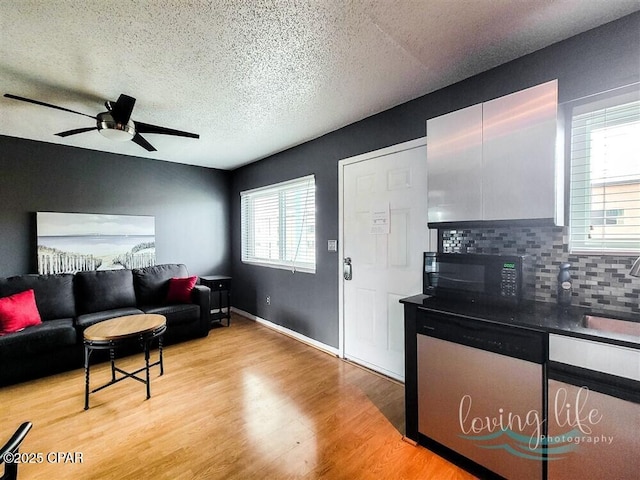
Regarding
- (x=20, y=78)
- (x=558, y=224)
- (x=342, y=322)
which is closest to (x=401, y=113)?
(x=558, y=224)

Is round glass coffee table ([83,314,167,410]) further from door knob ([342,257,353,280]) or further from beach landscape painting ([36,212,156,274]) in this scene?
door knob ([342,257,353,280])

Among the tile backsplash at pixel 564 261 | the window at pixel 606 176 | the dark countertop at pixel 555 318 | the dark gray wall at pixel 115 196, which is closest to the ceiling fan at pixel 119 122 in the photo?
the dark gray wall at pixel 115 196

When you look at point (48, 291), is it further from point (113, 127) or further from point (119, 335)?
point (113, 127)

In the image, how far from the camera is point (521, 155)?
156 centimetres

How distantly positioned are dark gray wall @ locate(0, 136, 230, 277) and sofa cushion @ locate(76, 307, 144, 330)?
1.07 m

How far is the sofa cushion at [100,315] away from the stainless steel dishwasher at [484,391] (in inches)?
126

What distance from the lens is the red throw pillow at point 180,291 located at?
3.73 meters

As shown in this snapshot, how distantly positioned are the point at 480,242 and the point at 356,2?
5.46ft

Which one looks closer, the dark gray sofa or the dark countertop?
the dark countertop

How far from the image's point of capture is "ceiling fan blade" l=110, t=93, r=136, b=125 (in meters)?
2.02

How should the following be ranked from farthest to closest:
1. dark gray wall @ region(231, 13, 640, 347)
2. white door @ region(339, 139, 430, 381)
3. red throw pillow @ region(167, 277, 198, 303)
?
1. red throw pillow @ region(167, 277, 198, 303)
2. white door @ region(339, 139, 430, 381)
3. dark gray wall @ region(231, 13, 640, 347)

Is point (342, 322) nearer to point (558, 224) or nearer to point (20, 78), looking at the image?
point (558, 224)

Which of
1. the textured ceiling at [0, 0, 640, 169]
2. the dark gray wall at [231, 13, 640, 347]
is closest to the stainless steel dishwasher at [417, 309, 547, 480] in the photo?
the dark gray wall at [231, 13, 640, 347]

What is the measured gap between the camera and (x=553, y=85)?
1454mm
